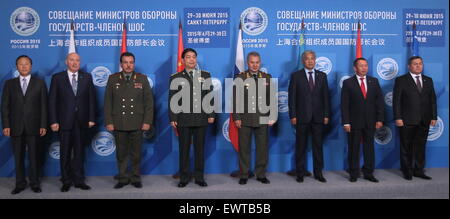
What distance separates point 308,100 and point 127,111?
6.75ft

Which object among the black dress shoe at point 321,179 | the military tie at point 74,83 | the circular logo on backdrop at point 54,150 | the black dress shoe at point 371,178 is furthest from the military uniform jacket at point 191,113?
the black dress shoe at point 371,178

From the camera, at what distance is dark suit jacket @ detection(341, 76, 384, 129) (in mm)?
4207

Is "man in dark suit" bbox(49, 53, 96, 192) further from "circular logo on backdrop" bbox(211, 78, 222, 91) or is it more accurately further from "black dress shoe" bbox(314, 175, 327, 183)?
"black dress shoe" bbox(314, 175, 327, 183)

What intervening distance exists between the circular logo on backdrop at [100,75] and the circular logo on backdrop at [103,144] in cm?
65

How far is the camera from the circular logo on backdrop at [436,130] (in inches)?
196

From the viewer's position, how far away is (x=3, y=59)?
182 inches

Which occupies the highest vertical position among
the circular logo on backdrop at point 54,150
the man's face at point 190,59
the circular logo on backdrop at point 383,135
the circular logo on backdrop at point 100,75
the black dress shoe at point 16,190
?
the man's face at point 190,59

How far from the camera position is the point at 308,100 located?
420 cm

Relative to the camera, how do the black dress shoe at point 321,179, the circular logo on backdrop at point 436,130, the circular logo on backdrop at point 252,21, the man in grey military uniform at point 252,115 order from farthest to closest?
1. the circular logo on backdrop at point 436,130
2. the circular logo on backdrop at point 252,21
3. the black dress shoe at point 321,179
4. the man in grey military uniform at point 252,115

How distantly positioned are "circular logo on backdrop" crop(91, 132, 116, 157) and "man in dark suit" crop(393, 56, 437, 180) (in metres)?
3.58

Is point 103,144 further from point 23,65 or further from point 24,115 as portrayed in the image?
point 23,65

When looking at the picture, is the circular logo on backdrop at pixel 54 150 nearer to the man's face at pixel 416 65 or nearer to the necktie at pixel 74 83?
the necktie at pixel 74 83

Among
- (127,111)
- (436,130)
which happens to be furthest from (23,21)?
(436,130)


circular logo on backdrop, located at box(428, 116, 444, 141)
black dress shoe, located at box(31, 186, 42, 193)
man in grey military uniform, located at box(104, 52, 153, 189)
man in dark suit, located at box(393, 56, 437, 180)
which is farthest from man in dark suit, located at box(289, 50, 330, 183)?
black dress shoe, located at box(31, 186, 42, 193)
